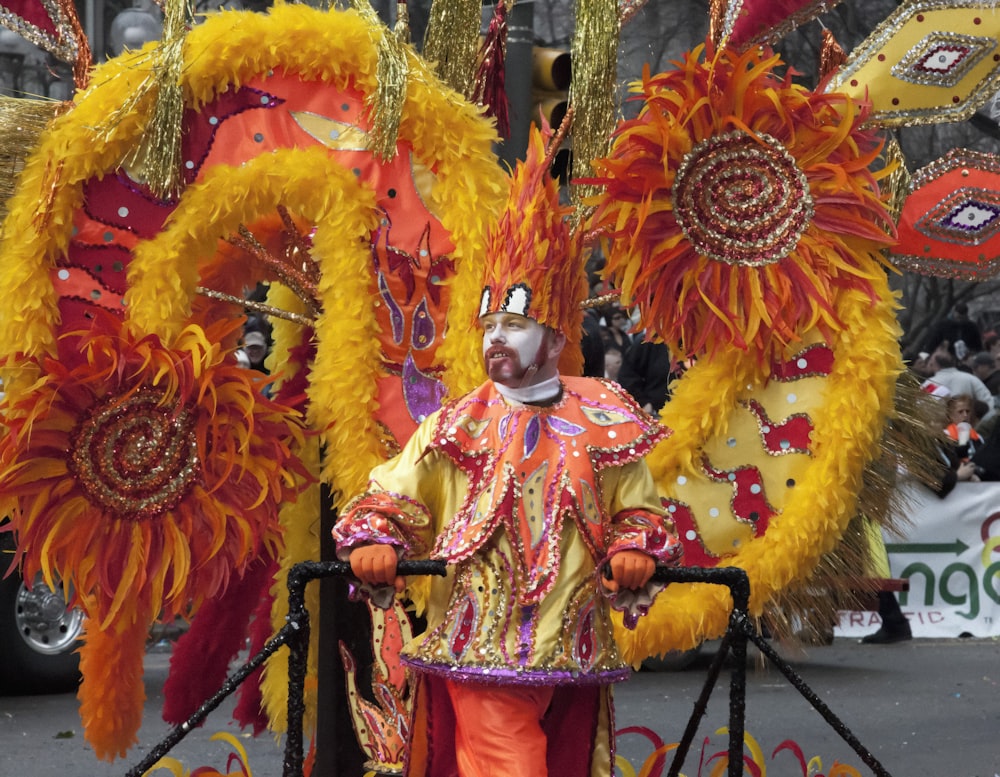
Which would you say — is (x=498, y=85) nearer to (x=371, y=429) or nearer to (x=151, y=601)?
Result: (x=371, y=429)

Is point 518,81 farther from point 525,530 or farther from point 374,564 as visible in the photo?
point 374,564

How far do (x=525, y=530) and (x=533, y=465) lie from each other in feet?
0.49

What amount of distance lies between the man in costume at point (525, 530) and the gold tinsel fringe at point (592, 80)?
103 cm

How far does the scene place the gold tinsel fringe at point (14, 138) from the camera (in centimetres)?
467

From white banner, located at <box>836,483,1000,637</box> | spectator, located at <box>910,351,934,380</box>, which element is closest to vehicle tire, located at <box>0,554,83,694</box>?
white banner, located at <box>836,483,1000,637</box>

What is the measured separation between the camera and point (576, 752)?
3.85 m

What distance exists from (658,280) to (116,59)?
1.67 meters

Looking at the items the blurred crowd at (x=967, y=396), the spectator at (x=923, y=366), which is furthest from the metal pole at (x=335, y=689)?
the spectator at (x=923, y=366)

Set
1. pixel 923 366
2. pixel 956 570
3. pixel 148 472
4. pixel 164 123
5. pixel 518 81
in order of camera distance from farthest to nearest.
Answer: pixel 923 366, pixel 956 570, pixel 518 81, pixel 164 123, pixel 148 472

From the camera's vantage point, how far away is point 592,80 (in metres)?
4.95

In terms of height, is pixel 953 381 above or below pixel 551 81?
below

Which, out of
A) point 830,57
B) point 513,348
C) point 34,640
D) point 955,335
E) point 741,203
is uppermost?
point 955,335

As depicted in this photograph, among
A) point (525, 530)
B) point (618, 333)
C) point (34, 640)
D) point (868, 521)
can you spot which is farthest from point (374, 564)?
point (618, 333)

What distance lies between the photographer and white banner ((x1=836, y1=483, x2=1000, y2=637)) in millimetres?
10047
